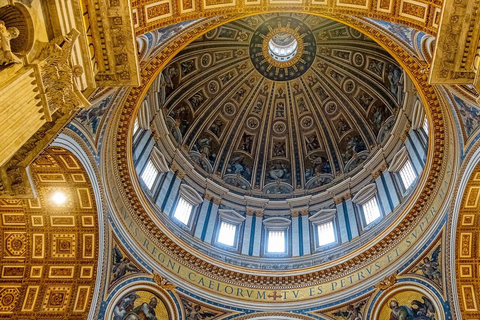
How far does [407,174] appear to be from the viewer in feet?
70.4

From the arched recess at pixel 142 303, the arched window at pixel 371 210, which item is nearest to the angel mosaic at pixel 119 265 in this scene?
the arched recess at pixel 142 303

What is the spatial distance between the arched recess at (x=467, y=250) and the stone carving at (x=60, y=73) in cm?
1316

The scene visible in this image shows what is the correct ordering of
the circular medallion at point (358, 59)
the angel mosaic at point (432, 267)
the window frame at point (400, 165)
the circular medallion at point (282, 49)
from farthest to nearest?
the circular medallion at point (282, 49), the circular medallion at point (358, 59), the window frame at point (400, 165), the angel mosaic at point (432, 267)

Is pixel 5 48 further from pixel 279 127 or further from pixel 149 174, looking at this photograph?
pixel 279 127

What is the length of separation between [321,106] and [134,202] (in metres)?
17.7

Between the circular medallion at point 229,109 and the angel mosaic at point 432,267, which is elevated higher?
the circular medallion at point 229,109

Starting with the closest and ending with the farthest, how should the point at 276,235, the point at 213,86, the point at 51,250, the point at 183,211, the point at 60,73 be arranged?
the point at 60,73 < the point at 51,250 < the point at 183,211 < the point at 276,235 < the point at 213,86

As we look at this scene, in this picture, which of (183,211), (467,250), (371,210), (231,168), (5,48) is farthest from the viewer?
(231,168)

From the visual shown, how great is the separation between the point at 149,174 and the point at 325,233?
9.73 m

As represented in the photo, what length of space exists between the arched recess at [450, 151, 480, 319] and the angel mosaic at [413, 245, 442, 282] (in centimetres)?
57

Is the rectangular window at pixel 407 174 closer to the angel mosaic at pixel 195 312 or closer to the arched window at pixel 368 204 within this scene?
the arched window at pixel 368 204

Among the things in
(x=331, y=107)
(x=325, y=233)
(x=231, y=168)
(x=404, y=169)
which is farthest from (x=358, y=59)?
(x=325, y=233)

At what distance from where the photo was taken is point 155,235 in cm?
1942

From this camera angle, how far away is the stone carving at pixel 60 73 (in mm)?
→ 8297
